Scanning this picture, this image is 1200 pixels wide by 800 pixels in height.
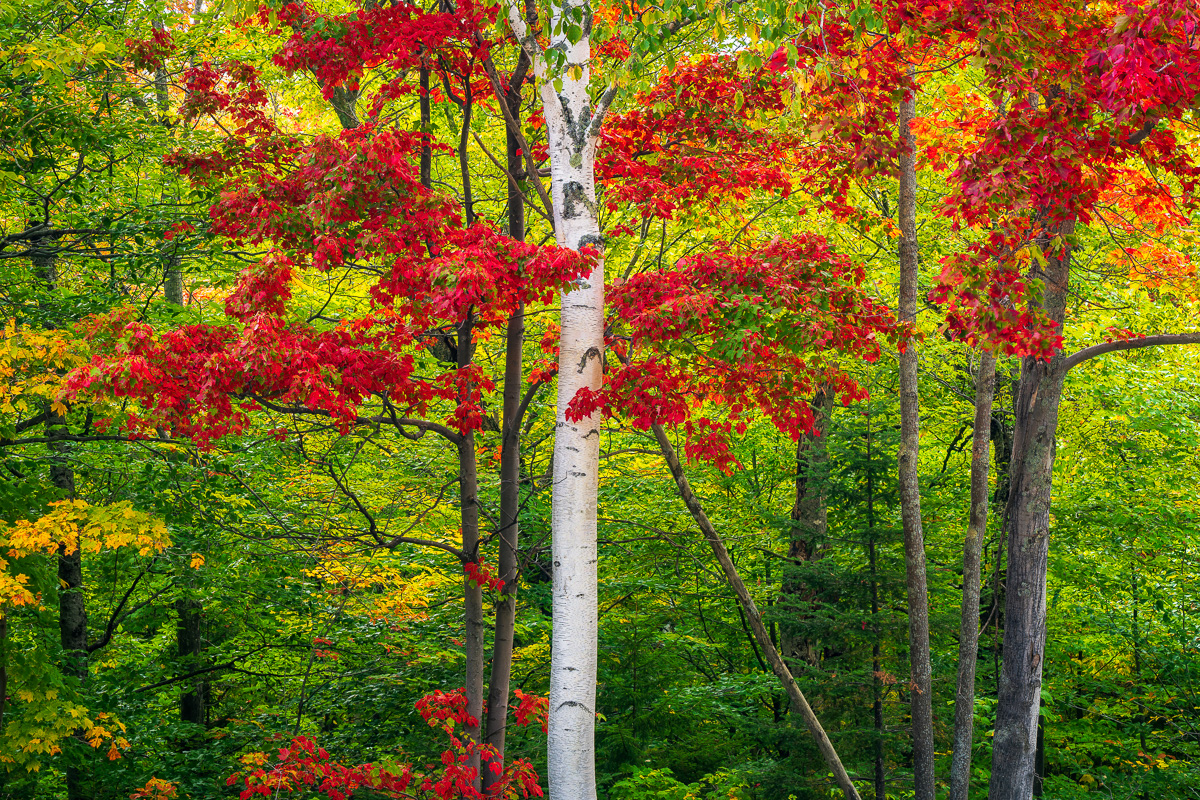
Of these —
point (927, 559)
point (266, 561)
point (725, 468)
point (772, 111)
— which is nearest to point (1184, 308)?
point (927, 559)

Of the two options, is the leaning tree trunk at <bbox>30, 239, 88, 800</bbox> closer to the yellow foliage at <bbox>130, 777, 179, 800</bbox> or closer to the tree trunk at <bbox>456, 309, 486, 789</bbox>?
the yellow foliage at <bbox>130, 777, 179, 800</bbox>

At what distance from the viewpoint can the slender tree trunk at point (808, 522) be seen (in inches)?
342

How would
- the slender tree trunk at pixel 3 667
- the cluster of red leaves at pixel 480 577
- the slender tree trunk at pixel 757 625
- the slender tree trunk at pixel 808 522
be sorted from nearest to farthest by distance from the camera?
the cluster of red leaves at pixel 480 577
the slender tree trunk at pixel 757 625
the slender tree trunk at pixel 3 667
the slender tree trunk at pixel 808 522

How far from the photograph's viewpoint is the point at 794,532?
938 cm

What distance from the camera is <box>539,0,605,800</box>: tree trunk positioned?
4.47 m

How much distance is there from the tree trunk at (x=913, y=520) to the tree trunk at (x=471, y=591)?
3565 mm

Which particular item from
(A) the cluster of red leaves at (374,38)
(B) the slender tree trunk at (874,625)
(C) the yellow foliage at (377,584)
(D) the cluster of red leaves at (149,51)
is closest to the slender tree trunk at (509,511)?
(A) the cluster of red leaves at (374,38)

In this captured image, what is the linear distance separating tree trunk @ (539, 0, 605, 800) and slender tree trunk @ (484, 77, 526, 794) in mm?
1341

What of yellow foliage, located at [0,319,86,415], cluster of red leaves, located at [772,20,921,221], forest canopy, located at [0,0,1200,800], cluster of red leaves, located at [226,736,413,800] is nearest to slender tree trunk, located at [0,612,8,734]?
forest canopy, located at [0,0,1200,800]

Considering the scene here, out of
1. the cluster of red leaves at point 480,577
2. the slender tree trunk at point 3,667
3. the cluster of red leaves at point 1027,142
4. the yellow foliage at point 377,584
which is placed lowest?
the slender tree trunk at point 3,667

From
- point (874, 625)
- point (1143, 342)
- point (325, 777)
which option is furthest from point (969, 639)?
point (325, 777)

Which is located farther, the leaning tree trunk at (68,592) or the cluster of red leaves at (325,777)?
the leaning tree trunk at (68,592)

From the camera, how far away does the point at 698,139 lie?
6.58 metres

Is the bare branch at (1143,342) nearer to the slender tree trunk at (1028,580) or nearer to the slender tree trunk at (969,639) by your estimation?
the slender tree trunk at (1028,580)
